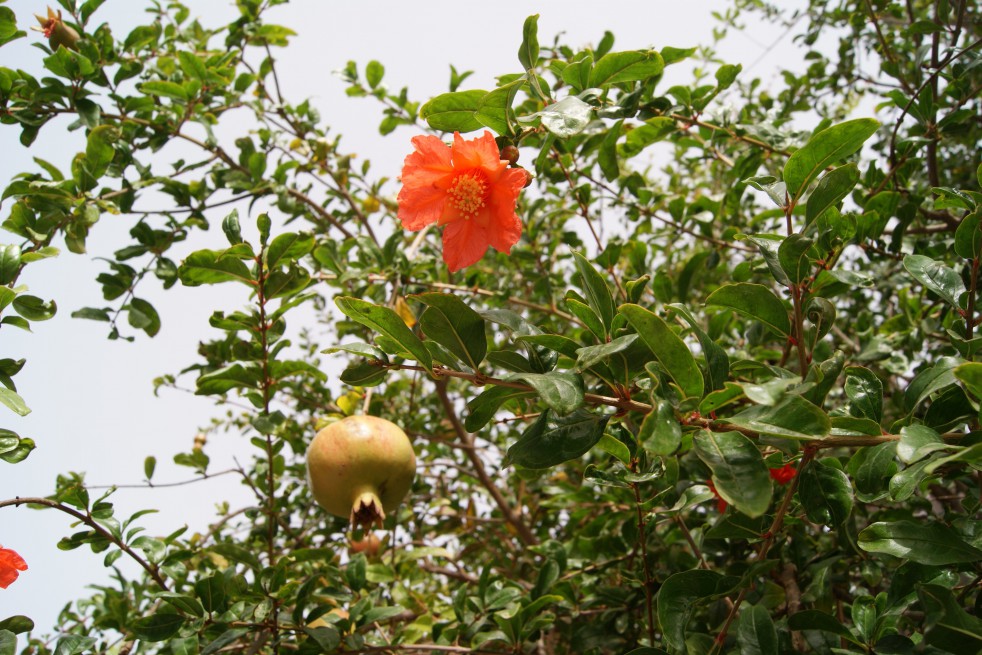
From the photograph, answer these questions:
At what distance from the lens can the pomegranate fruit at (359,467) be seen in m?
1.21

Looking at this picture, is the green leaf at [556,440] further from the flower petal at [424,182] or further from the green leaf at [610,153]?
the green leaf at [610,153]

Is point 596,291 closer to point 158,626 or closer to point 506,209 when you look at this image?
point 506,209

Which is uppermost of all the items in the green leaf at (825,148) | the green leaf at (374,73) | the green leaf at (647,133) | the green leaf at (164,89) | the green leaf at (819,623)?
the green leaf at (374,73)

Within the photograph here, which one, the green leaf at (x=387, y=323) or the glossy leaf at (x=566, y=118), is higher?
the glossy leaf at (x=566, y=118)

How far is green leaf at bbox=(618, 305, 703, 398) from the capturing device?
0.66 metres

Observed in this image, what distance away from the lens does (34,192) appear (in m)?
1.30

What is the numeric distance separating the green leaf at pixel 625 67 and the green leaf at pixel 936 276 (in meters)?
0.43

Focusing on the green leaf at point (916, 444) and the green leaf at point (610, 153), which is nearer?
the green leaf at point (916, 444)

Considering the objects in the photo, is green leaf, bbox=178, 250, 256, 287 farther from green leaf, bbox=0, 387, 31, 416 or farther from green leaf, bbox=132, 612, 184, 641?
green leaf, bbox=132, 612, 184, 641

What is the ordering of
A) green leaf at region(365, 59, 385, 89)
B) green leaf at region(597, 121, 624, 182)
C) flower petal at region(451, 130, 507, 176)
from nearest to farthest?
flower petal at region(451, 130, 507, 176)
green leaf at region(597, 121, 624, 182)
green leaf at region(365, 59, 385, 89)

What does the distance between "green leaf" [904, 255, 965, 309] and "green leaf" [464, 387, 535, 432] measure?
54 cm

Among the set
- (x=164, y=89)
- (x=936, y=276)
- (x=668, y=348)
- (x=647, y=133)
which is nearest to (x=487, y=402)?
(x=668, y=348)

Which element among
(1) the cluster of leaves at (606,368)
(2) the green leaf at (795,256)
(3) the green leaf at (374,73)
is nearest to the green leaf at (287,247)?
(1) the cluster of leaves at (606,368)

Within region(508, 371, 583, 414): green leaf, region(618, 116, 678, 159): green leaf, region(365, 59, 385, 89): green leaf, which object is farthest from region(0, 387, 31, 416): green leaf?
region(365, 59, 385, 89): green leaf
